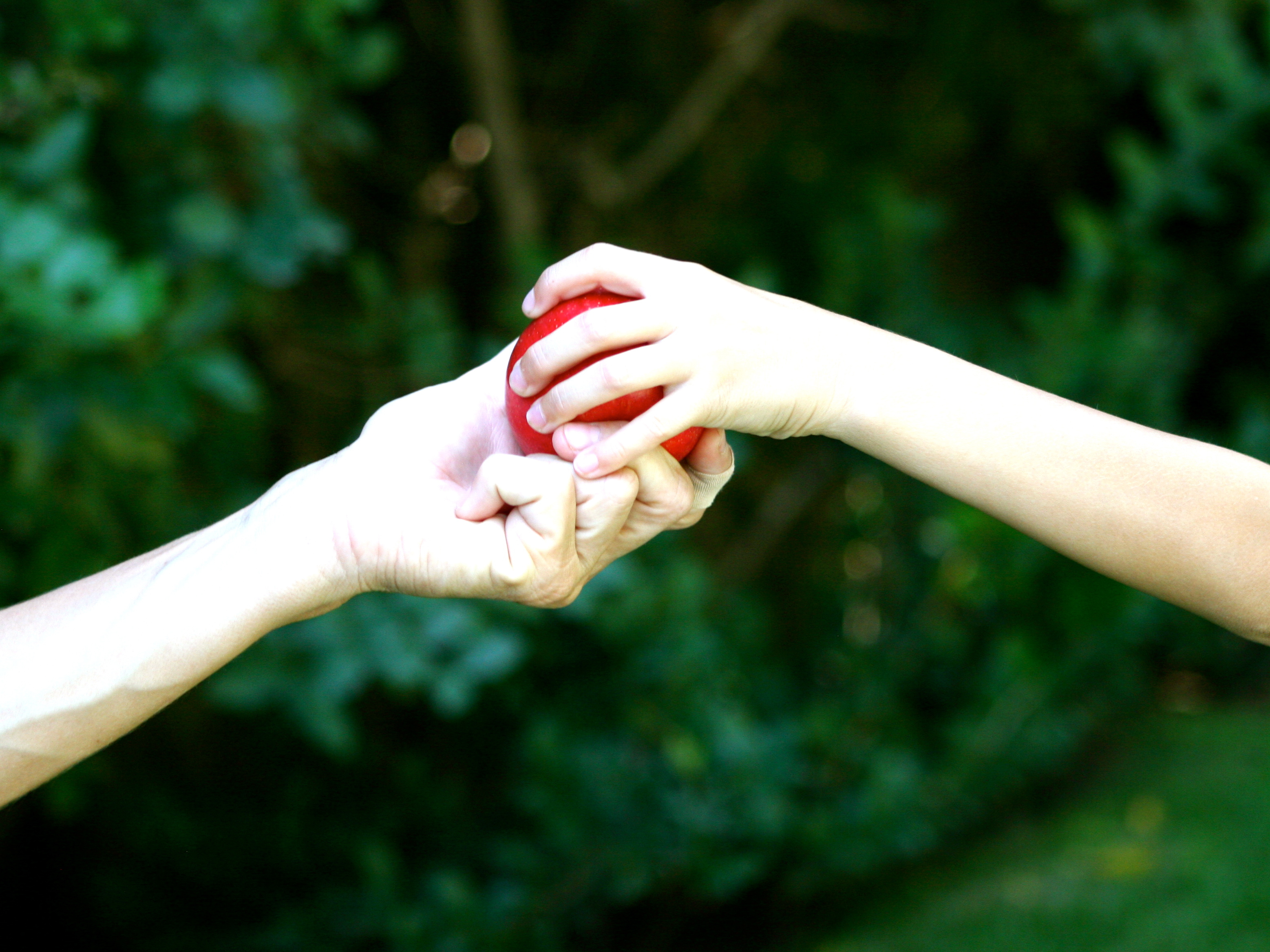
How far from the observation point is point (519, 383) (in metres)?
1.28

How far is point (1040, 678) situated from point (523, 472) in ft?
9.77

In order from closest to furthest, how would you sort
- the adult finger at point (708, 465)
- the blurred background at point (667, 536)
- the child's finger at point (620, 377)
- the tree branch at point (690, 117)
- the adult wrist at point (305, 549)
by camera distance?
the child's finger at point (620, 377) → the adult wrist at point (305, 549) → the adult finger at point (708, 465) → the blurred background at point (667, 536) → the tree branch at point (690, 117)

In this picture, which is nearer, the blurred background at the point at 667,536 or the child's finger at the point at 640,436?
the child's finger at the point at 640,436

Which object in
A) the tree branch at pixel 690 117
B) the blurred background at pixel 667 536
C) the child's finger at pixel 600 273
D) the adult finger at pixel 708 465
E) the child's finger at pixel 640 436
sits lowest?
the child's finger at pixel 640 436

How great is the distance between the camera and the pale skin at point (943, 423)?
3.84ft

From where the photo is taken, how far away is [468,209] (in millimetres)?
4371

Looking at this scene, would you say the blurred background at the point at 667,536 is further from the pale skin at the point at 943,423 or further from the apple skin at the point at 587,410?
the pale skin at the point at 943,423

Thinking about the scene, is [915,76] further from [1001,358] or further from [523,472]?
[523,472]

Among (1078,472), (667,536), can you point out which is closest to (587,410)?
(1078,472)

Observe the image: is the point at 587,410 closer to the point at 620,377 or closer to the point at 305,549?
the point at 620,377

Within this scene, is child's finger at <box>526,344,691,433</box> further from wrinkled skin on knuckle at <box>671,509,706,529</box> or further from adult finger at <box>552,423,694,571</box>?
wrinkled skin on knuckle at <box>671,509,706,529</box>

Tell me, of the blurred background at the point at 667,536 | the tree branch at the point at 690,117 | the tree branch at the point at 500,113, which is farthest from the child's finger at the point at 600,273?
the tree branch at the point at 690,117

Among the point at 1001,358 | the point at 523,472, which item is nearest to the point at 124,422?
the point at 523,472

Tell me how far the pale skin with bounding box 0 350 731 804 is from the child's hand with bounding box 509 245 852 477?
8 centimetres
